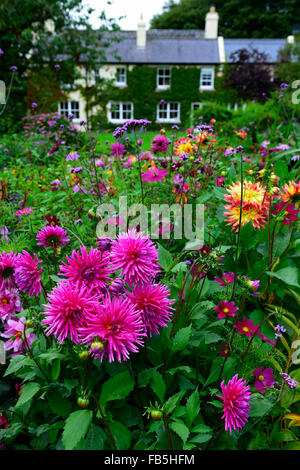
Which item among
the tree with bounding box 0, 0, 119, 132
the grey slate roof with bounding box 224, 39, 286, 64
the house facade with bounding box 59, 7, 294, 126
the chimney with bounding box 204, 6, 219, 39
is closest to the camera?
the tree with bounding box 0, 0, 119, 132

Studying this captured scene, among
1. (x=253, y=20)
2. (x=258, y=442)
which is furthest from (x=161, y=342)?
(x=253, y=20)

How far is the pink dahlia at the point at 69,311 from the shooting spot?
2.86ft

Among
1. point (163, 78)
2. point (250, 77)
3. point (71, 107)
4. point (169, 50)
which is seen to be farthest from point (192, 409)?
point (169, 50)

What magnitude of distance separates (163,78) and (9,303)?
22.3 metres

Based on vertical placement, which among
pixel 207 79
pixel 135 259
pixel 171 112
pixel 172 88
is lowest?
pixel 135 259

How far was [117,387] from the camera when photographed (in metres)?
0.97

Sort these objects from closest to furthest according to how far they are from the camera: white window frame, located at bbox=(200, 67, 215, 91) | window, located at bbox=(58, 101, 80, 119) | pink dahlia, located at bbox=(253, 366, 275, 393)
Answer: pink dahlia, located at bbox=(253, 366, 275, 393) → window, located at bbox=(58, 101, 80, 119) → white window frame, located at bbox=(200, 67, 215, 91)

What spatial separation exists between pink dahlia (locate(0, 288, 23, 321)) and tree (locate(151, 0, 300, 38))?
3609cm

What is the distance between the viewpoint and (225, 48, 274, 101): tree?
17703 millimetres

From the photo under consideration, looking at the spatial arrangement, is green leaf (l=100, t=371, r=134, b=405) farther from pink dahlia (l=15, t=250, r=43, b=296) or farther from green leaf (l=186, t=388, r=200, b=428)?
pink dahlia (l=15, t=250, r=43, b=296)

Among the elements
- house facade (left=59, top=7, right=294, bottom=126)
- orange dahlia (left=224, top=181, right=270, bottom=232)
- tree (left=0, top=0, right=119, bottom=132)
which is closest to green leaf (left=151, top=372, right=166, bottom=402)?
orange dahlia (left=224, top=181, right=270, bottom=232)

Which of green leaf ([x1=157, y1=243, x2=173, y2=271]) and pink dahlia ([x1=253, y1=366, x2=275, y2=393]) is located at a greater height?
green leaf ([x1=157, y1=243, x2=173, y2=271])

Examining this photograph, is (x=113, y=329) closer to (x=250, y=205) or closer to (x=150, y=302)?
(x=150, y=302)

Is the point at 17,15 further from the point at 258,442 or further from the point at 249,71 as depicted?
the point at 249,71
